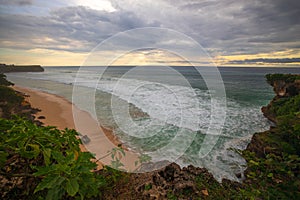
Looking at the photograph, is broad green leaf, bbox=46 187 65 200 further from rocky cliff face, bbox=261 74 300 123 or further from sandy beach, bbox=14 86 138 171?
rocky cliff face, bbox=261 74 300 123

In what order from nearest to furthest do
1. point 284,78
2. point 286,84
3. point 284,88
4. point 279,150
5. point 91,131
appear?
point 279,150
point 91,131
point 286,84
point 284,88
point 284,78

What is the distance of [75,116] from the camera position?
10.8 meters

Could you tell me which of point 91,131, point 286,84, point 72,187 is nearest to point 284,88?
point 286,84

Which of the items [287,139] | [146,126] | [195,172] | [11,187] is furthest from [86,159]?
[146,126]

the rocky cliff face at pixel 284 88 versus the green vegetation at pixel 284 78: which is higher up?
the green vegetation at pixel 284 78

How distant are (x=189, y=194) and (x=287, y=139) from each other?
274 cm

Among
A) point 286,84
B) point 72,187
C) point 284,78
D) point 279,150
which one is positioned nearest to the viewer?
point 72,187

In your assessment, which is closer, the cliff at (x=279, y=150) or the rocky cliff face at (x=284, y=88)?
the cliff at (x=279, y=150)

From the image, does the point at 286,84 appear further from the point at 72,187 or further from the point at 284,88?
the point at 72,187

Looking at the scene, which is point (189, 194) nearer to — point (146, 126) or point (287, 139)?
point (287, 139)

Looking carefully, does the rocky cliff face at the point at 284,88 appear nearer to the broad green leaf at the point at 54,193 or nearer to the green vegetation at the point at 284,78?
the green vegetation at the point at 284,78

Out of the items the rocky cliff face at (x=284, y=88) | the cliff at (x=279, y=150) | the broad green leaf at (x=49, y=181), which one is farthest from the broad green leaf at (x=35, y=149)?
the rocky cliff face at (x=284, y=88)

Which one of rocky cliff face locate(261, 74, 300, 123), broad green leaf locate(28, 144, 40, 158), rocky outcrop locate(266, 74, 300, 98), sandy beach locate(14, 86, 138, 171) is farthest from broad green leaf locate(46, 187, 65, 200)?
rocky outcrop locate(266, 74, 300, 98)

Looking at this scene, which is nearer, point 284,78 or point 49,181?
point 49,181
